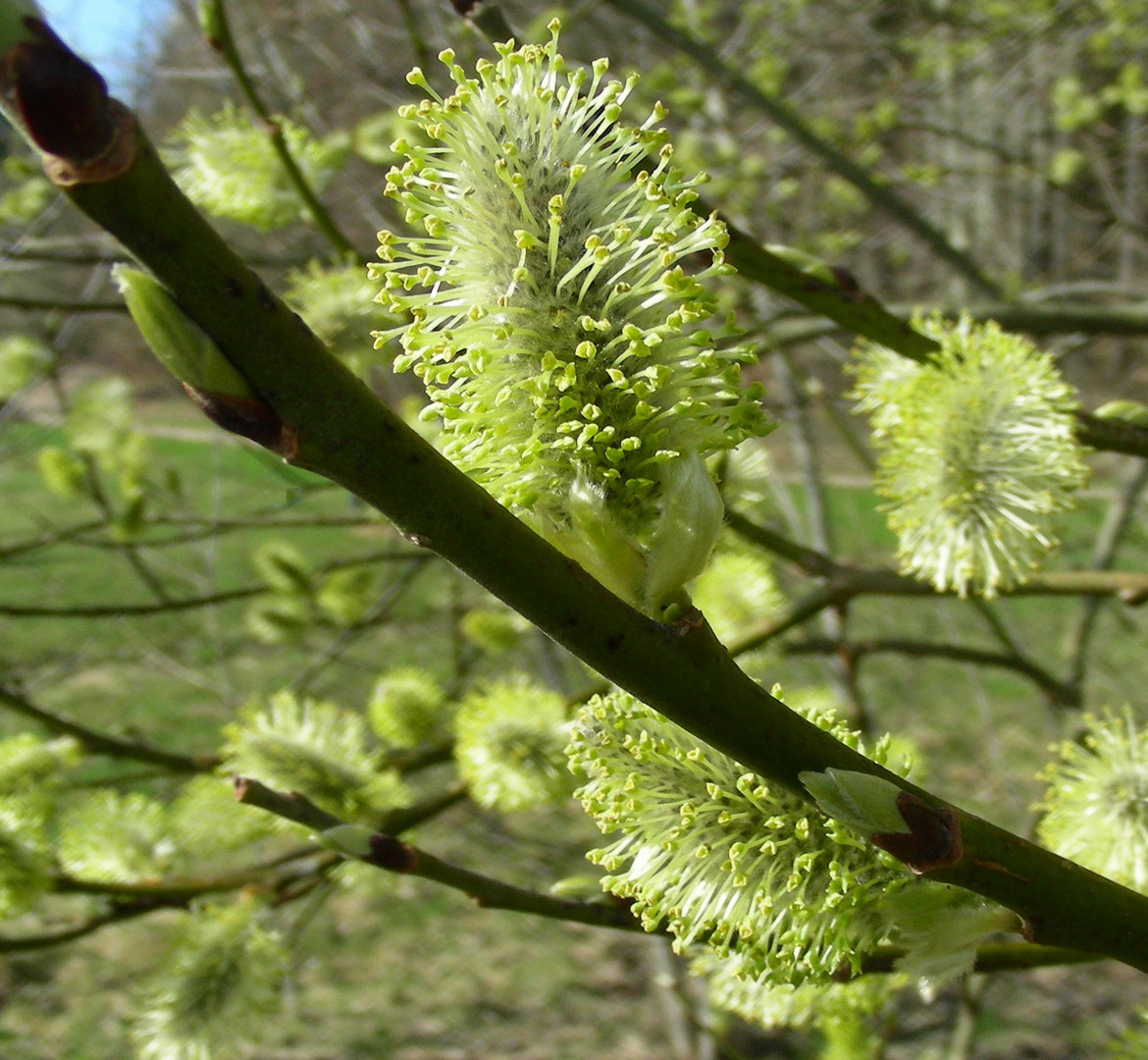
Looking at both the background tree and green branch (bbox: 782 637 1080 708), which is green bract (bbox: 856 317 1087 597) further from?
green branch (bbox: 782 637 1080 708)

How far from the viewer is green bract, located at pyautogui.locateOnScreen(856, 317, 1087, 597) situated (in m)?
1.11

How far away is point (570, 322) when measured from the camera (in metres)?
0.64

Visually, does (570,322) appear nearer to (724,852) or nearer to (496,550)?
(496,550)

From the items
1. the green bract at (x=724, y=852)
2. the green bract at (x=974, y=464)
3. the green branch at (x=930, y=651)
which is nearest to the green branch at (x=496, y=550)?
the green bract at (x=724, y=852)

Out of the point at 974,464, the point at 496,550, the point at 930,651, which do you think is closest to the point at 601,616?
A: the point at 496,550

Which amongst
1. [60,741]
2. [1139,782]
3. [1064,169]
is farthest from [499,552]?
[1064,169]

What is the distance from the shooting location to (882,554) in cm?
492

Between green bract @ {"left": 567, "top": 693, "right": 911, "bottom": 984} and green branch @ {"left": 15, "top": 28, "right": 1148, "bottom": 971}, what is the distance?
104 mm

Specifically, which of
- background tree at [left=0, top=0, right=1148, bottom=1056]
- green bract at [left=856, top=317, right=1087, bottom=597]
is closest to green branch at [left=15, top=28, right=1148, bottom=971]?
background tree at [left=0, top=0, right=1148, bottom=1056]

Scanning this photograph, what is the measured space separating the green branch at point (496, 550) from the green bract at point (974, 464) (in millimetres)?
538

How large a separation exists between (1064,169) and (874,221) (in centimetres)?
279

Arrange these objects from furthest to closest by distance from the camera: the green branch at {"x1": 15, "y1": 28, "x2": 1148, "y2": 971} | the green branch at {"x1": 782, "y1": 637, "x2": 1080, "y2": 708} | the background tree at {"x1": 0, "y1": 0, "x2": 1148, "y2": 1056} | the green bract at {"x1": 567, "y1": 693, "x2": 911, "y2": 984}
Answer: the green branch at {"x1": 782, "y1": 637, "x2": 1080, "y2": 708}
the green bract at {"x1": 567, "y1": 693, "x2": 911, "y2": 984}
the background tree at {"x1": 0, "y1": 0, "x2": 1148, "y2": 1056}
the green branch at {"x1": 15, "y1": 28, "x2": 1148, "y2": 971}

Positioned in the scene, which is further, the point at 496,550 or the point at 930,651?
the point at 930,651

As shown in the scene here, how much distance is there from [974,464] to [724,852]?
0.64 metres
